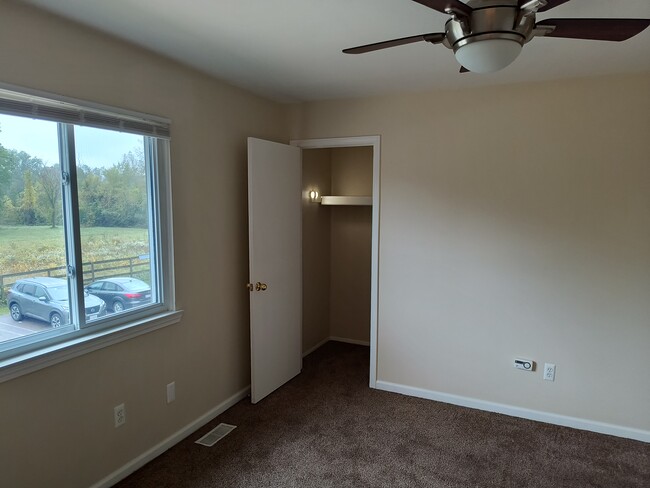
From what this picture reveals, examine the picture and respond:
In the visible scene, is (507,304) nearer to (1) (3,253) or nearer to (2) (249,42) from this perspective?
(2) (249,42)

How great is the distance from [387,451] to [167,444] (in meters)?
1.37

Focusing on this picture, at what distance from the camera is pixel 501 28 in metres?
1.42

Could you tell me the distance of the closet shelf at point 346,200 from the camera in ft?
13.3

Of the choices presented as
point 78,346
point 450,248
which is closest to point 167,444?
point 78,346

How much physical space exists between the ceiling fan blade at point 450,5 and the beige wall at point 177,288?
165 cm

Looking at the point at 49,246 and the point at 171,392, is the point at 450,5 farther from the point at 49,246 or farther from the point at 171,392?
the point at 171,392

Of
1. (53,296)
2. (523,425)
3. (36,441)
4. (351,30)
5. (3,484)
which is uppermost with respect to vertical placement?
(351,30)

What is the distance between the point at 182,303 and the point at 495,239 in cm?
223

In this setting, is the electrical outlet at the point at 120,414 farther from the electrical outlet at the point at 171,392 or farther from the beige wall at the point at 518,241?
the beige wall at the point at 518,241

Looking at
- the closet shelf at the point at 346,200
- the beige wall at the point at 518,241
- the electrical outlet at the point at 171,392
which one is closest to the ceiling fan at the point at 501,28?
the beige wall at the point at 518,241

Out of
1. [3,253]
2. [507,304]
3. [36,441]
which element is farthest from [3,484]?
[507,304]

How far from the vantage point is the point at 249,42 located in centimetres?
220

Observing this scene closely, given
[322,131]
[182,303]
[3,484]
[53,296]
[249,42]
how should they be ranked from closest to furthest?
[3,484], [53,296], [249,42], [182,303], [322,131]

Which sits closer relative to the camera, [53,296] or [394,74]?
[53,296]
